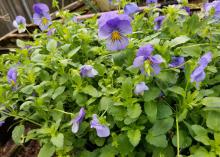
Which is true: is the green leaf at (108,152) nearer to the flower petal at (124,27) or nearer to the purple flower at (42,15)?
the flower petal at (124,27)

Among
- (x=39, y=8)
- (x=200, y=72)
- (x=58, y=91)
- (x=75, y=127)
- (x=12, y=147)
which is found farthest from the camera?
(x=12, y=147)

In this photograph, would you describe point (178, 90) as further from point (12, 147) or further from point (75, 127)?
point (12, 147)

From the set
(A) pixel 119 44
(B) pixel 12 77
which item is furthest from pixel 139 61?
(B) pixel 12 77

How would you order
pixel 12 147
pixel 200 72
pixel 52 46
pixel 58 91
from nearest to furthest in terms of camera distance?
pixel 200 72 → pixel 58 91 → pixel 52 46 → pixel 12 147

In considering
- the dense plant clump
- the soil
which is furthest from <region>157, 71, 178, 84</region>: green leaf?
the soil

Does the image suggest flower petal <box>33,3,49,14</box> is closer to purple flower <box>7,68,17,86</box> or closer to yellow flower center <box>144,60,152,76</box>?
purple flower <box>7,68,17,86</box>

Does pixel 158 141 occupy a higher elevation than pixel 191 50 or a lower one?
lower
